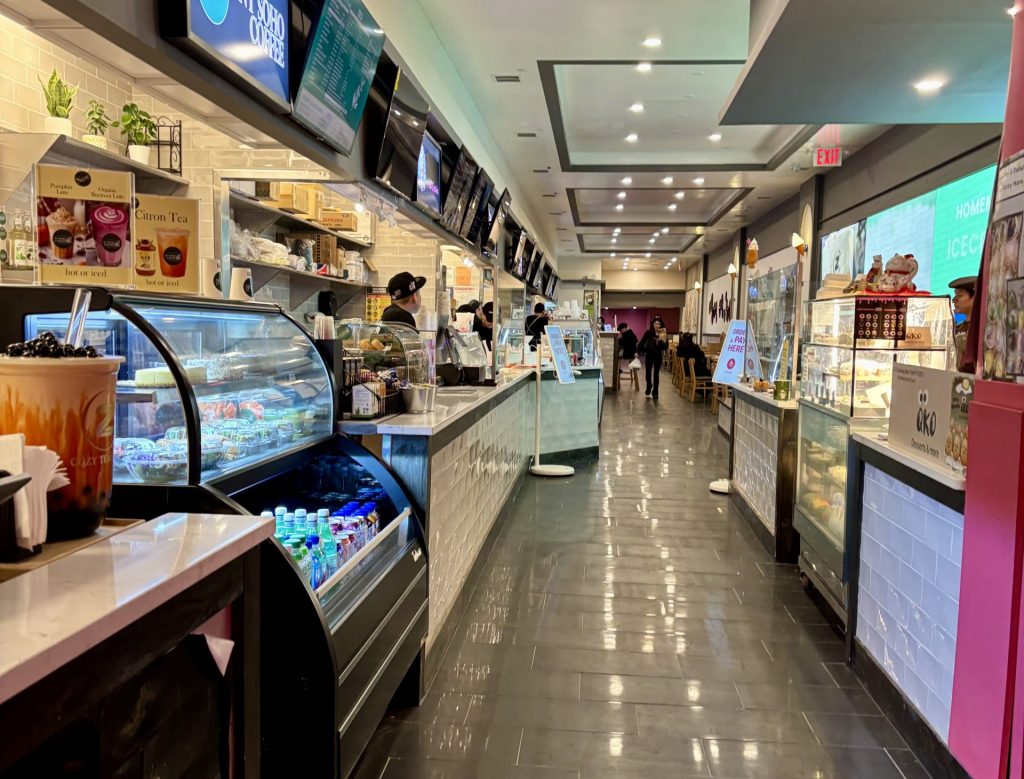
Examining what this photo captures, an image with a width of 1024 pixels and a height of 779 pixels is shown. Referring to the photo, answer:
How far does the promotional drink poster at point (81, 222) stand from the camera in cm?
220

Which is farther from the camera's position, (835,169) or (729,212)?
(729,212)

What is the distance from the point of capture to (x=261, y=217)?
17.4 ft

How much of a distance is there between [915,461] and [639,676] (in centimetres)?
149

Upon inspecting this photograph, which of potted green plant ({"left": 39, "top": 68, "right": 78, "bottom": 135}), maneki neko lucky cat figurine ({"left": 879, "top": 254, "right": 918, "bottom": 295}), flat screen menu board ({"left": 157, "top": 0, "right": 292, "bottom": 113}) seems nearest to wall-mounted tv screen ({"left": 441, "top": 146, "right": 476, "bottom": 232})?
potted green plant ({"left": 39, "top": 68, "right": 78, "bottom": 135})

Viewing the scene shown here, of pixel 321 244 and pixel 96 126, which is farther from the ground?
pixel 96 126

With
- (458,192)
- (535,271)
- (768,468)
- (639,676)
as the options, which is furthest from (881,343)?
(535,271)

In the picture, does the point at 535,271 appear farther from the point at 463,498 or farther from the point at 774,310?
the point at 463,498

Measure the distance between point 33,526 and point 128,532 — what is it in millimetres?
208

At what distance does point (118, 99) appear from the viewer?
4340mm

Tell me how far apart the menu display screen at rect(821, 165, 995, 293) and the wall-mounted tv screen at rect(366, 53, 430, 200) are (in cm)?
A: 434

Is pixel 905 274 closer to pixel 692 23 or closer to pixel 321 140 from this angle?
pixel 692 23

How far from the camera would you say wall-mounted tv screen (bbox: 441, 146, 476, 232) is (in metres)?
5.16

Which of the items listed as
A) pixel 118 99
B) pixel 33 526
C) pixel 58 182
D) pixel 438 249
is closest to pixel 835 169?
pixel 438 249

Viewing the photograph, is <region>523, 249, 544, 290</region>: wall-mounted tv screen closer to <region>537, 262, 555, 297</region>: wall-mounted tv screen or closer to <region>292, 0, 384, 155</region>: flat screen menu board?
<region>537, 262, 555, 297</region>: wall-mounted tv screen
